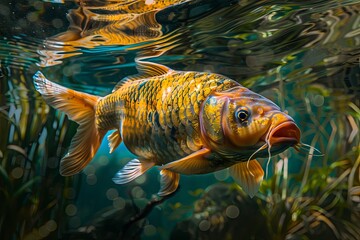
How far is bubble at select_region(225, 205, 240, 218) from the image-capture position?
9.43m

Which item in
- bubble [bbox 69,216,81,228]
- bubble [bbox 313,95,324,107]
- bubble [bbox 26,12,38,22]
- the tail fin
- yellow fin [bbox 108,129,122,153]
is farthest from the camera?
bubble [bbox 313,95,324,107]

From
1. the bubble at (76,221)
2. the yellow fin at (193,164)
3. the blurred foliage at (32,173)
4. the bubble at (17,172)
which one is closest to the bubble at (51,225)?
the blurred foliage at (32,173)

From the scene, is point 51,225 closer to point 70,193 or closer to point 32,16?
point 70,193

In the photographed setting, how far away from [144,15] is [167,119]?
3.91m

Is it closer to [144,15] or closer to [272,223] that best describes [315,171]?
[272,223]

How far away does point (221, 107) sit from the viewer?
2.72 metres

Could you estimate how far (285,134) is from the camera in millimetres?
2371

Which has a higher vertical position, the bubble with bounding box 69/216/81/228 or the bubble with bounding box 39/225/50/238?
the bubble with bounding box 39/225/50/238

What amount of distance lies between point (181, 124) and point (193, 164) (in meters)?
0.36

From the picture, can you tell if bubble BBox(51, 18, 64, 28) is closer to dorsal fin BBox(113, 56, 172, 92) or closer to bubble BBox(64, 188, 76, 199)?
dorsal fin BBox(113, 56, 172, 92)

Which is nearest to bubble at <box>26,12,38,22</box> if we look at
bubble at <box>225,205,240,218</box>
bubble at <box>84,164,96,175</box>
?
bubble at <box>225,205,240,218</box>

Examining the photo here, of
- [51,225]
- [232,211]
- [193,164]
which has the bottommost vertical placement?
[232,211]

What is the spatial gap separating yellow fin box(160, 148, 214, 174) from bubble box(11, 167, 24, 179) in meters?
6.85

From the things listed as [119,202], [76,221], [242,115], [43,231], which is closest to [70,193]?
[43,231]
